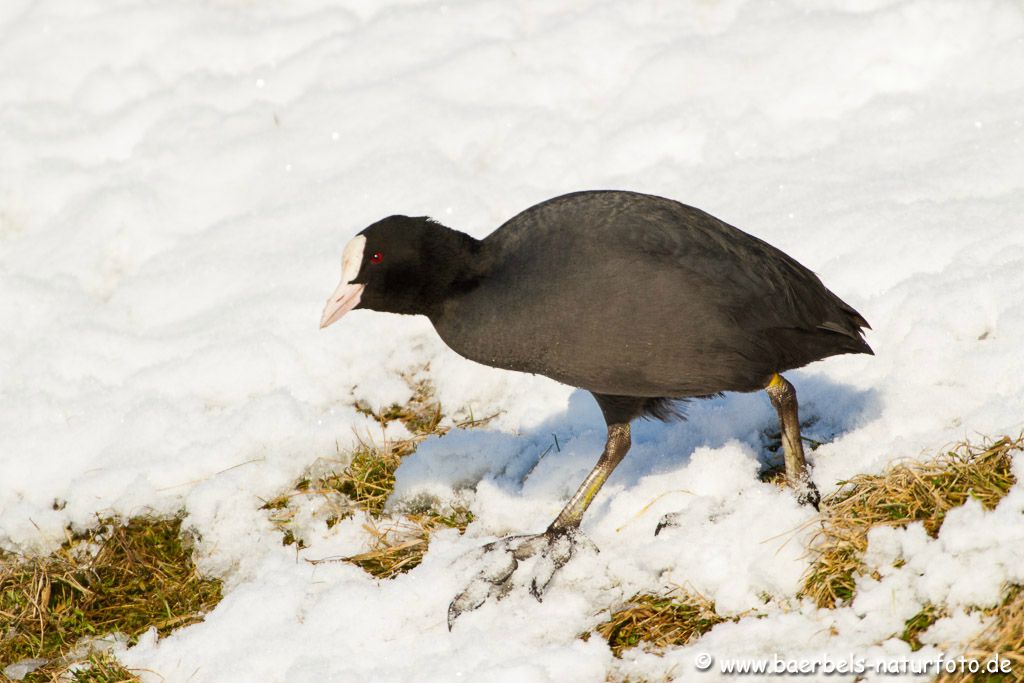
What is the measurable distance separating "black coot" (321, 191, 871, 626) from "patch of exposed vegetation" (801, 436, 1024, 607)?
458 millimetres

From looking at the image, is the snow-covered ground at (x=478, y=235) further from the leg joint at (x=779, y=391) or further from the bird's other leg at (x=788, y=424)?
the leg joint at (x=779, y=391)

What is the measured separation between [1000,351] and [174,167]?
572 cm

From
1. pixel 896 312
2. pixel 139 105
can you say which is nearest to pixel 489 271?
pixel 896 312

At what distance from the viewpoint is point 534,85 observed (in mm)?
8336

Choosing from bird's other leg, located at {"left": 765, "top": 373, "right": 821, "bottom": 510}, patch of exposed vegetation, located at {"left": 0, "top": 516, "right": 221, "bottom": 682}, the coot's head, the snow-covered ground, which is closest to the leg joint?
bird's other leg, located at {"left": 765, "top": 373, "right": 821, "bottom": 510}

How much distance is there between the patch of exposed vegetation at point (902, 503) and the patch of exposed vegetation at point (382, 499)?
1.91 metres

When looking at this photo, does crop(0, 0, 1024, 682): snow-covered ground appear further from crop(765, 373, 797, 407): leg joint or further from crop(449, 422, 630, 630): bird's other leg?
crop(765, 373, 797, 407): leg joint

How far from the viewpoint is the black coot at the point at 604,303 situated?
177 inches

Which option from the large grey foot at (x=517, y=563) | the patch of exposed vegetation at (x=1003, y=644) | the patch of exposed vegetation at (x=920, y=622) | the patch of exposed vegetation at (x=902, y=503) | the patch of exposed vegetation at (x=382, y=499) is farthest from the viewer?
the patch of exposed vegetation at (x=382, y=499)

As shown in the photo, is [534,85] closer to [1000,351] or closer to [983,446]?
[1000,351]

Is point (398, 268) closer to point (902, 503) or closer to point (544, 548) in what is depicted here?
point (544, 548)

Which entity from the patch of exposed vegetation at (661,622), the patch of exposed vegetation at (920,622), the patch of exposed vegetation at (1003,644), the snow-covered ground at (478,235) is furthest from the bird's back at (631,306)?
the patch of exposed vegetation at (1003,644)

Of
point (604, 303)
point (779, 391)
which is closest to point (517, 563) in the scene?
point (604, 303)

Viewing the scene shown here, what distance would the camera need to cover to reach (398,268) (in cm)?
477
